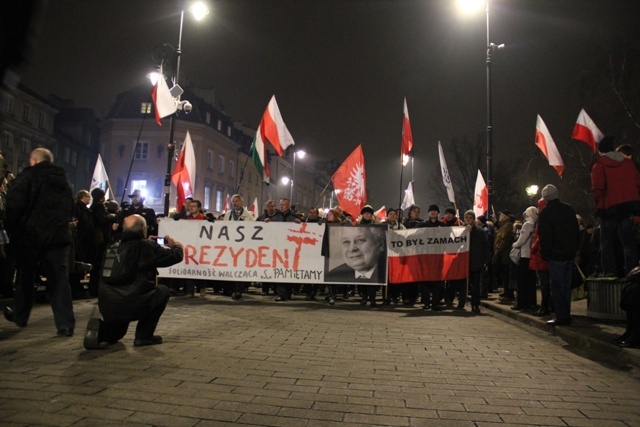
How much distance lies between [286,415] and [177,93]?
582 inches

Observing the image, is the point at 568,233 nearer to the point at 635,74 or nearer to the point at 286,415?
the point at 286,415

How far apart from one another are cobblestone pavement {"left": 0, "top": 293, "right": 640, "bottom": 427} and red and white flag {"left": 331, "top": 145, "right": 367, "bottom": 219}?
5407 millimetres

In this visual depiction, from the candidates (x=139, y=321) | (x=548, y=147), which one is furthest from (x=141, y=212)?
(x=548, y=147)

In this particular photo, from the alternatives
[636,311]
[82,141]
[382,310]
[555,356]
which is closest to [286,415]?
[555,356]

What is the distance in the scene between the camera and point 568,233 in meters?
8.00

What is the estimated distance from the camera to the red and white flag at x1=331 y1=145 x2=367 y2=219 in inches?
506

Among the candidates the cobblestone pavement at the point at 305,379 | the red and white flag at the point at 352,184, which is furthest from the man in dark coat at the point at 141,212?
the cobblestone pavement at the point at 305,379

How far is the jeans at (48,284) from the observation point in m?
6.05

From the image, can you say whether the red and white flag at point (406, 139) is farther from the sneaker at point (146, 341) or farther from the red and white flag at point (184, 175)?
the sneaker at point (146, 341)

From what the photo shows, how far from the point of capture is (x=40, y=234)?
5941mm

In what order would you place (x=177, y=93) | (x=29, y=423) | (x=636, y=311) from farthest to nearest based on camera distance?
(x=177, y=93) → (x=636, y=311) → (x=29, y=423)

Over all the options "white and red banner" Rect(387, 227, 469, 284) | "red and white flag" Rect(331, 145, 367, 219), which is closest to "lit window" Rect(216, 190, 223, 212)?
"red and white flag" Rect(331, 145, 367, 219)

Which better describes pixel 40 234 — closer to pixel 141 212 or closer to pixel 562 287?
pixel 141 212

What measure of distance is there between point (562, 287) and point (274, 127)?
8.96 meters
